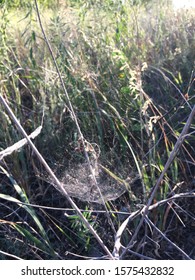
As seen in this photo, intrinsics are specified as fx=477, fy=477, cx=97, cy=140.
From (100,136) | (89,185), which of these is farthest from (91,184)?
(100,136)

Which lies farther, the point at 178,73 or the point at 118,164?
the point at 178,73

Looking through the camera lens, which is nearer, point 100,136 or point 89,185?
point 89,185

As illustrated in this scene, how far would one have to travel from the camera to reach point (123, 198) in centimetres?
259

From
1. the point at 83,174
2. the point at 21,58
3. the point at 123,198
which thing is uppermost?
the point at 21,58

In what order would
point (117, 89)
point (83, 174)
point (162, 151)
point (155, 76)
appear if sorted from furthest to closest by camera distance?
point (155, 76)
point (117, 89)
point (162, 151)
point (83, 174)

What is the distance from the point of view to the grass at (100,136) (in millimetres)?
2494

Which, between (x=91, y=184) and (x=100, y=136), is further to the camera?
(x=100, y=136)

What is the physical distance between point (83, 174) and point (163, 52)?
131cm

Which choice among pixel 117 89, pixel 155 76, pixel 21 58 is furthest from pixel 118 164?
pixel 21 58

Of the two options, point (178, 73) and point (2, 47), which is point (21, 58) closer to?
point (2, 47)

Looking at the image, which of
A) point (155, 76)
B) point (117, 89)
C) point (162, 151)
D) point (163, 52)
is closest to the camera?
point (162, 151)

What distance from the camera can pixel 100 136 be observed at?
9.21ft

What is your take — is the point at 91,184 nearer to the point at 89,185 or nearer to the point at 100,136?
the point at 89,185

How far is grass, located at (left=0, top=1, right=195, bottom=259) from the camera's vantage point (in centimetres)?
249
